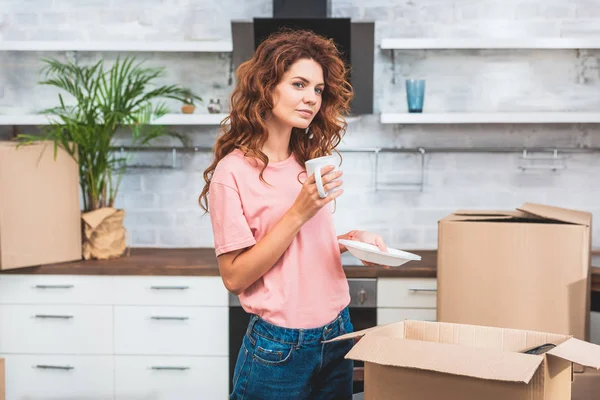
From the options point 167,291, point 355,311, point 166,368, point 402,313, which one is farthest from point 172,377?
point 402,313

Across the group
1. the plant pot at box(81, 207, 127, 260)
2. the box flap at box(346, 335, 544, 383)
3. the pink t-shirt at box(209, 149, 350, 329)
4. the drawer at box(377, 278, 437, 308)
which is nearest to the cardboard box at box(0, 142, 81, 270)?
the plant pot at box(81, 207, 127, 260)

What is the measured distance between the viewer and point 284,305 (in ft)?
4.58

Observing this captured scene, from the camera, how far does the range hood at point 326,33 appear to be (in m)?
2.99

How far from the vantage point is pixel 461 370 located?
892mm

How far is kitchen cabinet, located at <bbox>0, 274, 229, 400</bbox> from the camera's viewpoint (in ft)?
9.42

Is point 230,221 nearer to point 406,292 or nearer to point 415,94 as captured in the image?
point 406,292

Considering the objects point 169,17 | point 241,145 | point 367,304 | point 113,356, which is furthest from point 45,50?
point 241,145

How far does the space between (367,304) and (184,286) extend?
771 mm

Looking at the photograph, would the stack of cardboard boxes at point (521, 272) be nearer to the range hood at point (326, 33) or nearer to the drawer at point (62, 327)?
the range hood at point (326, 33)

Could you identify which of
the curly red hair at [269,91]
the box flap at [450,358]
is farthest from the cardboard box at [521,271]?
the box flap at [450,358]

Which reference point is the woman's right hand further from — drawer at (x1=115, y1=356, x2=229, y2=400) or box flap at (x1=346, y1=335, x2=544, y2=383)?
drawer at (x1=115, y1=356, x2=229, y2=400)

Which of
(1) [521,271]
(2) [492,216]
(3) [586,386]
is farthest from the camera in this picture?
(2) [492,216]

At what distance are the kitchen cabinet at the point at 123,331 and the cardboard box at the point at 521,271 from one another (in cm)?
115

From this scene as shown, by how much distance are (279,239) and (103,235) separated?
1877 mm
